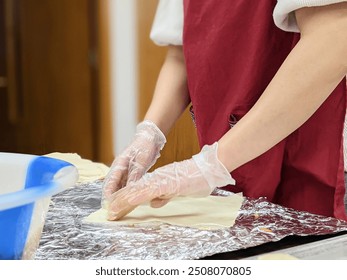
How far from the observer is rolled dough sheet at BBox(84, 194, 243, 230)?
865mm

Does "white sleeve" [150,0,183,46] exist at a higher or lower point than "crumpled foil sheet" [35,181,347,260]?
higher

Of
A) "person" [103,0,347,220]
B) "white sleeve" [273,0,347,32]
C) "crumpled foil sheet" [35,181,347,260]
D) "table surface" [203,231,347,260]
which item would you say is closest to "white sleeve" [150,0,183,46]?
"person" [103,0,347,220]

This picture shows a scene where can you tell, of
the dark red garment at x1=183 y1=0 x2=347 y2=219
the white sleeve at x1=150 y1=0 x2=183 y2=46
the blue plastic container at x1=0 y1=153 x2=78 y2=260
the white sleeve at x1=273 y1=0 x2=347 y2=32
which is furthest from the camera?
the white sleeve at x1=150 y1=0 x2=183 y2=46

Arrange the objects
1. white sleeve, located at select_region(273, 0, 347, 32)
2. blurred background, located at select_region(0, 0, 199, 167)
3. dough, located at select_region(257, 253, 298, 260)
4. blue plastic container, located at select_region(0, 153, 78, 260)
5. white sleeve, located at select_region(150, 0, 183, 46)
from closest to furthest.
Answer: blue plastic container, located at select_region(0, 153, 78, 260) → dough, located at select_region(257, 253, 298, 260) → white sleeve, located at select_region(273, 0, 347, 32) → white sleeve, located at select_region(150, 0, 183, 46) → blurred background, located at select_region(0, 0, 199, 167)

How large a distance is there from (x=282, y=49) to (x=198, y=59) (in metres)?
0.17

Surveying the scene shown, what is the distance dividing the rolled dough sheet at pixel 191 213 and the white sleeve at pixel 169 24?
0.42 metres

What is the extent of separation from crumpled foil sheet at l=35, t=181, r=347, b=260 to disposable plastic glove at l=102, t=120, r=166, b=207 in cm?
13

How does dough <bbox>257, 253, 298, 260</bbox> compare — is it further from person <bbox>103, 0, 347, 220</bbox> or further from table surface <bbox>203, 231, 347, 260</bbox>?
person <bbox>103, 0, 347, 220</bbox>

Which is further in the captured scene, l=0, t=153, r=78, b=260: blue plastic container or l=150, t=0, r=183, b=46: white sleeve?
l=150, t=0, r=183, b=46: white sleeve

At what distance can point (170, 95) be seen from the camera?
1.28 meters

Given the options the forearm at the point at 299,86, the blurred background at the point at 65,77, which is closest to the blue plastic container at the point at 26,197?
the forearm at the point at 299,86

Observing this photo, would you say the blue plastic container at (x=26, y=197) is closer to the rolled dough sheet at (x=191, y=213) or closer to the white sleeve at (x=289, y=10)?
the rolled dough sheet at (x=191, y=213)

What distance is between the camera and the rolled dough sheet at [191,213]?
865mm

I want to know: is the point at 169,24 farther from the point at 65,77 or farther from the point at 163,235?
the point at 65,77
